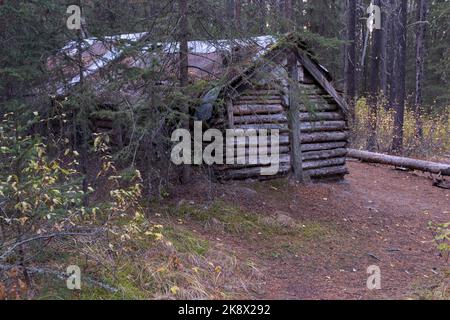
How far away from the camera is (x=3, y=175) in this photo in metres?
6.25

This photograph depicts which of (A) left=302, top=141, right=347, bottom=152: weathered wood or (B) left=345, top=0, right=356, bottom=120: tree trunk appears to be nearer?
(A) left=302, top=141, right=347, bottom=152: weathered wood

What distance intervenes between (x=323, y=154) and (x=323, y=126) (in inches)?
26.7

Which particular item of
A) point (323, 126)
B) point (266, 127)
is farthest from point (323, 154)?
point (266, 127)

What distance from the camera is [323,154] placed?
460 inches

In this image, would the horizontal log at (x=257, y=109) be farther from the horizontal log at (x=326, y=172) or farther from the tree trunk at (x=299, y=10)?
the tree trunk at (x=299, y=10)

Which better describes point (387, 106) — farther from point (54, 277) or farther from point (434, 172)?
point (54, 277)

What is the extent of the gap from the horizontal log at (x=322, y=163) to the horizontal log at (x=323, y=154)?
0.09 m

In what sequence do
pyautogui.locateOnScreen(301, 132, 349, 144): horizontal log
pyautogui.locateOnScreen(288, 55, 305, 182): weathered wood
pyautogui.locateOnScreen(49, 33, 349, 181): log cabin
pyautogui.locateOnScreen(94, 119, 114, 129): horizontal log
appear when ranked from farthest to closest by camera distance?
pyautogui.locateOnScreen(94, 119, 114, 129): horizontal log, pyautogui.locateOnScreen(301, 132, 349, 144): horizontal log, pyautogui.locateOnScreen(288, 55, 305, 182): weathered wood, pyautogui.locateOnScreen(49, 33, 349, 181): log cabin

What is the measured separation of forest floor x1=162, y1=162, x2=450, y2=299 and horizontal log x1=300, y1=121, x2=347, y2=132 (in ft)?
4.44

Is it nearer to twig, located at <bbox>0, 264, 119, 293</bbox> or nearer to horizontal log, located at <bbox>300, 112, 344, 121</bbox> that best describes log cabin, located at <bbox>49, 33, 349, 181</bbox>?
horizontal log, located at <bbox>300, 112, 344, 121</bbox>

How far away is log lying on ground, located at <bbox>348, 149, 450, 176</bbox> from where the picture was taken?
14500mm

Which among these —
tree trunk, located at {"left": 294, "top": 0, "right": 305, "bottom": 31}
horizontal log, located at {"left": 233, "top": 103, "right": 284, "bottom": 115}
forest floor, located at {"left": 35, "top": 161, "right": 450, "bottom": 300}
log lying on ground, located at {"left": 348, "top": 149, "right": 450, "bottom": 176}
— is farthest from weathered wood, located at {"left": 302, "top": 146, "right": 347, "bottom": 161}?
tree trunk, located at {"left": 294, "top": 0, "right": 305, "bottom": 31}

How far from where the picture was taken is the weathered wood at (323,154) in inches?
445
